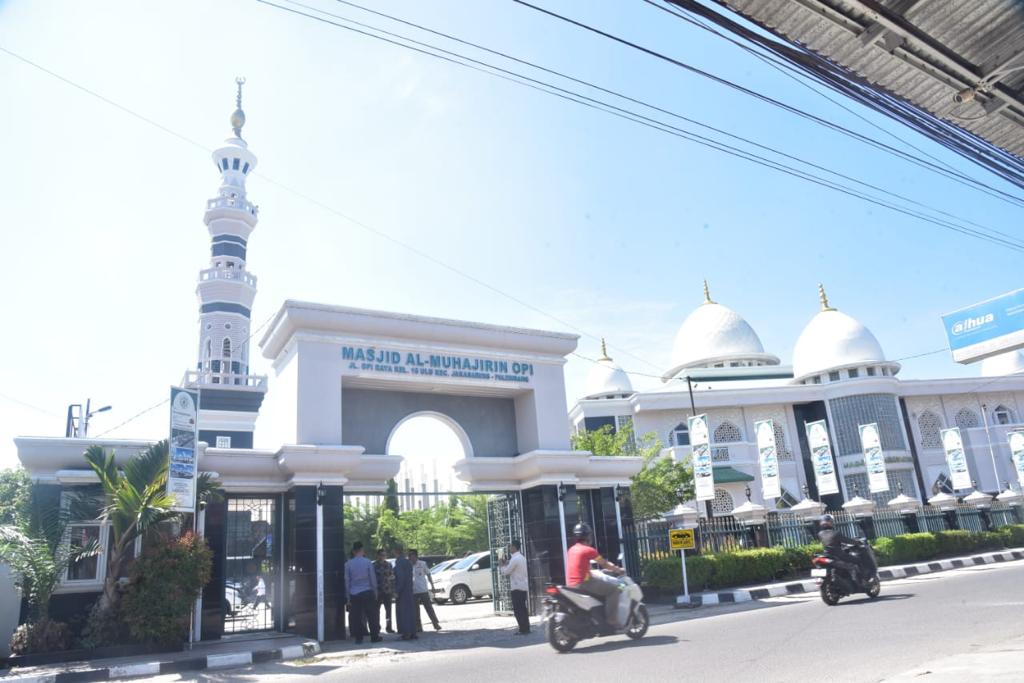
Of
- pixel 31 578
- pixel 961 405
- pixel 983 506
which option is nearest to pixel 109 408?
pixel 31 578

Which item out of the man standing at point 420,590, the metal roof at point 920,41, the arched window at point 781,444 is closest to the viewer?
the metal roof at point 920,41

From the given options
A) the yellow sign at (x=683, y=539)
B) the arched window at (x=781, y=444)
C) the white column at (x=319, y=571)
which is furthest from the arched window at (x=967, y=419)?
the white column at (x=319, y=571)

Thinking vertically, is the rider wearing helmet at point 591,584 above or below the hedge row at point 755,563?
above

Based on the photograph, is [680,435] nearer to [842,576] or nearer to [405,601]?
[842,576]

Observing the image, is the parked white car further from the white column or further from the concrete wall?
the white column

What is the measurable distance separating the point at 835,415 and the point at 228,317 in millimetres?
26749

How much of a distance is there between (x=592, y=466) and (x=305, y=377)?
227 inches

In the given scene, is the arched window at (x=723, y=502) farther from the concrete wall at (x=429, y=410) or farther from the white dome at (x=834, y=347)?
the concrete wall at (x=429, y=410)

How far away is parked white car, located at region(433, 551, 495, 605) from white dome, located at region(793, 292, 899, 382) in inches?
842

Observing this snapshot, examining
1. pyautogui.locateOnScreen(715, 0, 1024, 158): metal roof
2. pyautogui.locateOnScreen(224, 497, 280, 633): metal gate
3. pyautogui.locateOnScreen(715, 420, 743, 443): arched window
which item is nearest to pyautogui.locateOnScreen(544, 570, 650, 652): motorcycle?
pyautogui.locateOnScreen(715, 0, 1024, 158): metal roof

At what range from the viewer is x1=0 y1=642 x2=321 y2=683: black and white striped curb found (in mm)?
8039

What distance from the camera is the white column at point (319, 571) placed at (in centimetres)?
1108

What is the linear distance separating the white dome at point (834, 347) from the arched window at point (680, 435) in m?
6.54

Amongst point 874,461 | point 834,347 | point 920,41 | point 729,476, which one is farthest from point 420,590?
point 834,347
